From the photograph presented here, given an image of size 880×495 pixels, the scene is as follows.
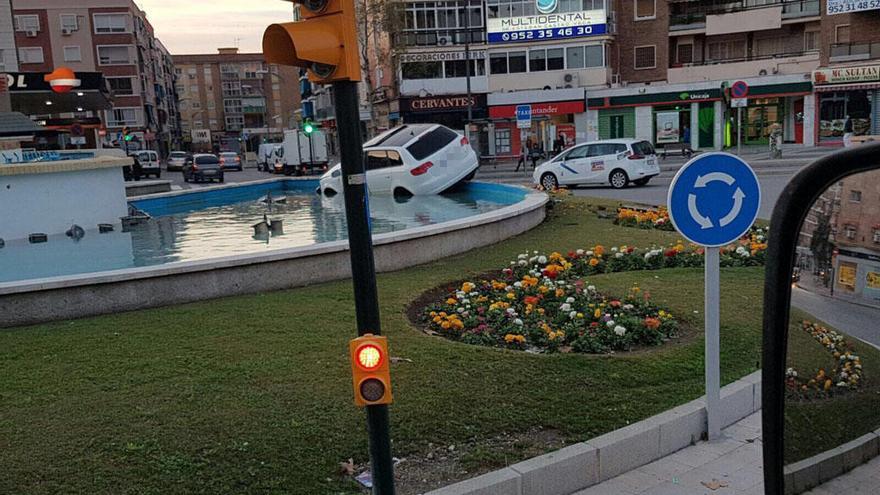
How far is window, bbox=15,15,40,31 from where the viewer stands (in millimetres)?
79062

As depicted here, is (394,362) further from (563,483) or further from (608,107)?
(608,107)

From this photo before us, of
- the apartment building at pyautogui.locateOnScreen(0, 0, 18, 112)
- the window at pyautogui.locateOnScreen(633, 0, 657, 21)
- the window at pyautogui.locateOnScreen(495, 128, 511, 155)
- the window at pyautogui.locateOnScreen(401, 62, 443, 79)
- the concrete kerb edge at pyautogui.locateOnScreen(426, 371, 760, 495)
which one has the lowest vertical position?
the concrete kerb edge at pyautogui.locateOnScreen(426, 371, 760, 495)

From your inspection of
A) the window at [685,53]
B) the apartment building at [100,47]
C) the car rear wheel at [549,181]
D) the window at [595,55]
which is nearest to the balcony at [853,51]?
the window at [685,53]

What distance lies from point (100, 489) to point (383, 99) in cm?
5104

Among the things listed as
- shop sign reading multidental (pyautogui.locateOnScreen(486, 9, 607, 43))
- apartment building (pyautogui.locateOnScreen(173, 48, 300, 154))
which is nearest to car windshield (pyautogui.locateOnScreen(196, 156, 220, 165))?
shop sign reading multidental (pyautogui.locateOnScreen(486, 9, 607, 43))

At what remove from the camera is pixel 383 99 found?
178 ft

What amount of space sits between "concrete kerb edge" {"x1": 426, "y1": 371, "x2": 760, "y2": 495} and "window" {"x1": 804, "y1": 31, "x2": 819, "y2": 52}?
47343 mm

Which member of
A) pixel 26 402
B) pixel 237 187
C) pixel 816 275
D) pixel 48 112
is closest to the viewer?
pixel 816 275

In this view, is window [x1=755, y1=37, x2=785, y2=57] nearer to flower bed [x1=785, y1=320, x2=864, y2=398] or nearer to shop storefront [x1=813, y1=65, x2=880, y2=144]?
shop storefront [x1=813, y1=65, x2=880, y2=144]

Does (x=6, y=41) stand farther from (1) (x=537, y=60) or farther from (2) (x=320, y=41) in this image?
(2) (x=320, y=41)

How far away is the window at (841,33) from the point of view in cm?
4459

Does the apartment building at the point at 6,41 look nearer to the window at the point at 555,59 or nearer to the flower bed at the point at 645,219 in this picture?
the window at the point at 555,59

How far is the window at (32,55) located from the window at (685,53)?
60.9 metres

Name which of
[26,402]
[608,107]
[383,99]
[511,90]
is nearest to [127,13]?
[383,99]
